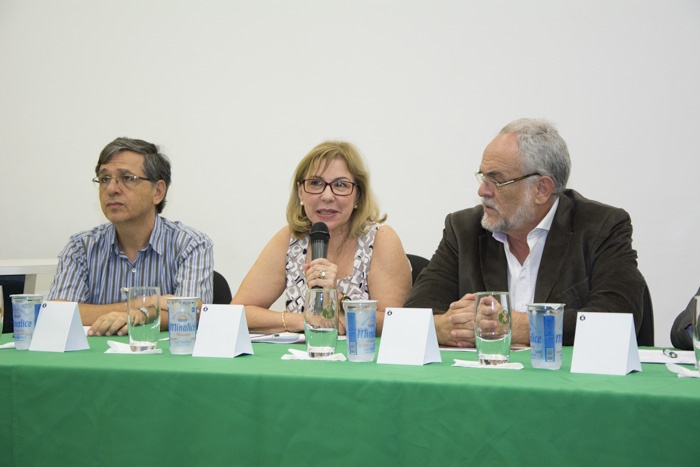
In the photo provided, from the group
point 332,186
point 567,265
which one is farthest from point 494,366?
point 332,186

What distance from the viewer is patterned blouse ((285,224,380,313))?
290cm

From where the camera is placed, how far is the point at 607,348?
1.44 metres

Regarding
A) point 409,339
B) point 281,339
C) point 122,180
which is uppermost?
point 122,180

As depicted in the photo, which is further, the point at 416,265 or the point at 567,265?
the point at 416,265

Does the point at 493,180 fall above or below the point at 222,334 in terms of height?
above

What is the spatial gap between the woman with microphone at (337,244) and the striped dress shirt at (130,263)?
0.27 m

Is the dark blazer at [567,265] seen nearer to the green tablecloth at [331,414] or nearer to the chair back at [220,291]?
the green tablecloth at [331,414]

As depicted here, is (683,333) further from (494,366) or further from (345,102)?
(345,102)

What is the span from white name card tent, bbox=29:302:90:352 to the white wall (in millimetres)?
2390

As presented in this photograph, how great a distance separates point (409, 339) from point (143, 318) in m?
0.70

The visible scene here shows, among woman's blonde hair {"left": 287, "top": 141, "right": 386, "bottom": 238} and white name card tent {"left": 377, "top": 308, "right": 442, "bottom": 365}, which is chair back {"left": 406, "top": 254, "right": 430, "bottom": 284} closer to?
woman's blonde hair {"left": 287, "top": 141, "right": 386, "bottom": 238}

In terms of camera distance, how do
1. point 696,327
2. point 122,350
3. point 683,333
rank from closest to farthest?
point 696,327 < point 122,350 < point 683,333

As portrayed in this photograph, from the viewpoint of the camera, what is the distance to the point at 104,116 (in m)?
4.53

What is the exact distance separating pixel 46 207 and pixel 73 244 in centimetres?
178
